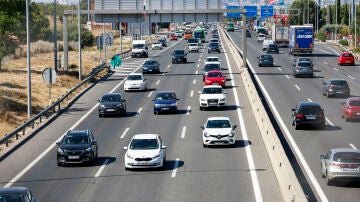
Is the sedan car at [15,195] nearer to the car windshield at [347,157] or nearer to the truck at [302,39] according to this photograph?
the car windshield at [347,157]

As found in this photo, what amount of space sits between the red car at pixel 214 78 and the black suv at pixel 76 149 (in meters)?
30.4

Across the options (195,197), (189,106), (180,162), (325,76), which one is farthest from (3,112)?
(325,76)

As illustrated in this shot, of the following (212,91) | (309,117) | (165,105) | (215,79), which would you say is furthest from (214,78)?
(309,117)

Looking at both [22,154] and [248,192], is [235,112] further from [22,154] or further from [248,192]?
[248,192]

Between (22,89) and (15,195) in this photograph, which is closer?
(15,195)

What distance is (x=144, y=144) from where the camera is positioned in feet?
103

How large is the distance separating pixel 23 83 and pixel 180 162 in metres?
37.7

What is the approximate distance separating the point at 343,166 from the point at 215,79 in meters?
36.1

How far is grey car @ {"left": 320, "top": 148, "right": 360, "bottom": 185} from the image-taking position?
2656 cm

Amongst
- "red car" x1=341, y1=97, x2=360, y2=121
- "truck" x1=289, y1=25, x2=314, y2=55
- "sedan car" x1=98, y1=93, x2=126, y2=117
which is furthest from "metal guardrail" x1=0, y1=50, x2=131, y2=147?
"truck" x1=289, y1=25, x2=314, y2=55

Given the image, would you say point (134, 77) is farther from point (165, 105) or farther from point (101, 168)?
point (101, 168)

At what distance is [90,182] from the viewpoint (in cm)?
2856

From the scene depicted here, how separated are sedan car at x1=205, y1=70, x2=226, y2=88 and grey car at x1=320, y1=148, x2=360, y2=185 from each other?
3498 centimetres

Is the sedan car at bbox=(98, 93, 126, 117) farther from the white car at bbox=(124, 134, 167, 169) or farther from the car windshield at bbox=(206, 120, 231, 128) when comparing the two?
the white car at bbox=(124, 134, 167, 169)
